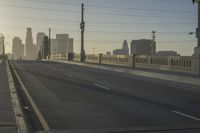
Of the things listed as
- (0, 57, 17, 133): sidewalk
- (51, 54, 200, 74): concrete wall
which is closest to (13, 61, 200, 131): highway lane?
(0, 57, 17, 133): sidewalk

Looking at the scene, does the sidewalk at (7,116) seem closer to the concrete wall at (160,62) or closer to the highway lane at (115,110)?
the highway lane at (115,110)

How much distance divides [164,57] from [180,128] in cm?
3426

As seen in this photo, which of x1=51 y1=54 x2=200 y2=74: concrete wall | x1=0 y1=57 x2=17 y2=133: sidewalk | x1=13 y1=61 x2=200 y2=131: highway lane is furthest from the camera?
x1=51 y1=54 x2=200 y2=74: concrete wall

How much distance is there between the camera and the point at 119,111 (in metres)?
14.3

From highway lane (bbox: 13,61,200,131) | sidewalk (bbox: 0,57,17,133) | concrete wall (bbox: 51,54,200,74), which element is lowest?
highway lane (bbox: 13,61,200,131)

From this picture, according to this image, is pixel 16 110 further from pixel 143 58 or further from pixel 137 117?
pixel 143 58

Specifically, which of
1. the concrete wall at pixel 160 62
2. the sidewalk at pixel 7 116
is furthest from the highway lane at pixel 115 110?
the concrete wall at pixel 160 62

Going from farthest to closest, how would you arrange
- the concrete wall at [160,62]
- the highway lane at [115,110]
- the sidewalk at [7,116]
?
the concrete wall at [160,62] → the highway lane at [115,110] → the sidewalk at [7,116]

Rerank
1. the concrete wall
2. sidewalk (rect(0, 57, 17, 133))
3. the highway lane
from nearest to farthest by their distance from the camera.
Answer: sidewalk (rect(0, 57, 17, 133)) → the highway lane → the concrete wall

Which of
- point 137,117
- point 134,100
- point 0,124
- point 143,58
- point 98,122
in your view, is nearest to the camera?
point 0,124

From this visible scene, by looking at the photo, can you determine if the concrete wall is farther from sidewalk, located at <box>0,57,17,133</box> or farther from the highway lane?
sidewalk, located at <box>0,57,17,133</box>

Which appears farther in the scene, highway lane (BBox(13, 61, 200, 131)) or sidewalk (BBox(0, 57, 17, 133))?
highway lane (BBox(13, 61, 200, 131))

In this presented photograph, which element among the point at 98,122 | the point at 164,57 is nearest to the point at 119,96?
the point at 98,122

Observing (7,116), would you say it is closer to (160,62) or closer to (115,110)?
(115,110)
